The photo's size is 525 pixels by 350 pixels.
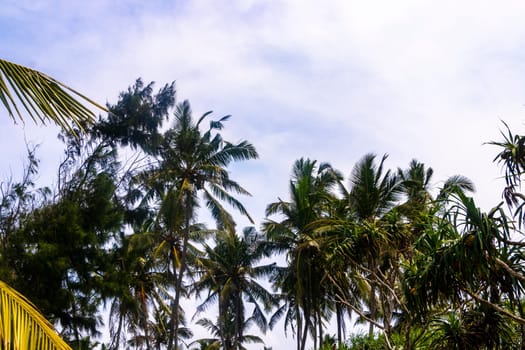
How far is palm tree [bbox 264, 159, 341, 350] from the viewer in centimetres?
2319

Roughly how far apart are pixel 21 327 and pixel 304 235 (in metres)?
22.1

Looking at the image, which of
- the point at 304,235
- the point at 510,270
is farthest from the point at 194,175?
the point at 510,270

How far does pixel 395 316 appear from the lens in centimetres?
3070

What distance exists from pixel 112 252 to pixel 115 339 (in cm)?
661

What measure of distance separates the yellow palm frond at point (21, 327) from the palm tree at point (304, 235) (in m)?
18.4

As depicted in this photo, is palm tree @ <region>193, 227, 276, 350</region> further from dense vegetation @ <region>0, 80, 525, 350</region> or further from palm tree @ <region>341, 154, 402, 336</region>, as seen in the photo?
palm tree @ <region>341, 154, 402, 336</region>

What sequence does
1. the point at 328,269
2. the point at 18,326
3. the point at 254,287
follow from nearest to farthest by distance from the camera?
the point at 18,326
the point at 328,269
the point at 254,287

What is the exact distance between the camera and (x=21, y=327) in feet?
8.54

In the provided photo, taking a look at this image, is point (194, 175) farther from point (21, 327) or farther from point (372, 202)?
point (21, 327)

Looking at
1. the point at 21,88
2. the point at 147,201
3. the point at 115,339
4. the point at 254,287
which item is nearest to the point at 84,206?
the point at 147,201

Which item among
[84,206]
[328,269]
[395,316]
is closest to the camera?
[328,269]

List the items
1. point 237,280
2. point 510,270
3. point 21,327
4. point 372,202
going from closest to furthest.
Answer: point 21,327 < point 510,270 < point 372,202 < point 237,280

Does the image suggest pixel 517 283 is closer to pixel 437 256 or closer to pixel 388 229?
pixel 437 256

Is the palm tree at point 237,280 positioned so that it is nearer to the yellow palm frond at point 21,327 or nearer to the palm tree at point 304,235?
the palm tree at point 304,235
